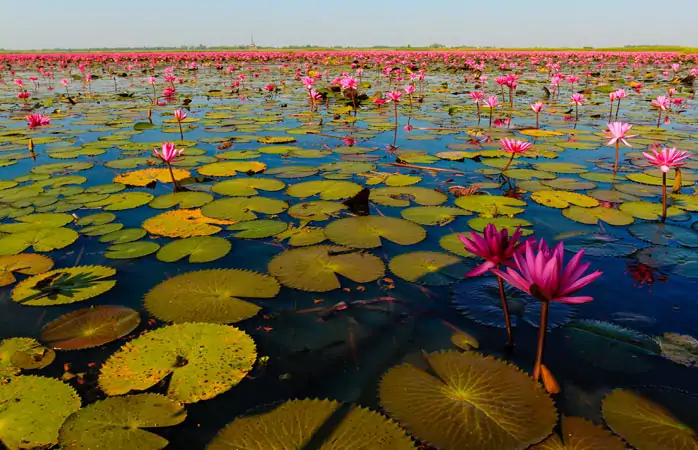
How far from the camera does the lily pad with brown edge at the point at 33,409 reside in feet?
4.37

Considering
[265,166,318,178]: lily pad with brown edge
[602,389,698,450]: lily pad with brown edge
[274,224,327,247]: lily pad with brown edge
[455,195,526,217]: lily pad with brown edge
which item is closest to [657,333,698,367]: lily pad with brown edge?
[602,389,698,450]: lily pad with brown edge

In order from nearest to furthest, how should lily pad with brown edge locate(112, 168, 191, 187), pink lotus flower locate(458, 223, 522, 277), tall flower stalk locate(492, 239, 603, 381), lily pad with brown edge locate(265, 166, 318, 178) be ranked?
tall flower stalk locate(492, 239, 603, 381), pink lotus flower locate(458, 223, 522, 277), lily pad with brown edge locate(112, 168, 191, 187), lily pad with brown edge locate(265, 166, 318, 178)

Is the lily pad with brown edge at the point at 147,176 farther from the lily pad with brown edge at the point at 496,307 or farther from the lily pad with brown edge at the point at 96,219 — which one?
the lily pad with brown edge at the point at 496,307

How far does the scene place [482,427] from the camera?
138 cm

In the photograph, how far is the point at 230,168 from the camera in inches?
178

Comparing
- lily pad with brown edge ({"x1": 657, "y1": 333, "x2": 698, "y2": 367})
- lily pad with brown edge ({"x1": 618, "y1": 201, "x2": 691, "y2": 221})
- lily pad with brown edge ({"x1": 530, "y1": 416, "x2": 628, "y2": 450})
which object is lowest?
lily pad with brown edge ({"x1": 530, "y1": 416, "x2": 628, "y2": 450})

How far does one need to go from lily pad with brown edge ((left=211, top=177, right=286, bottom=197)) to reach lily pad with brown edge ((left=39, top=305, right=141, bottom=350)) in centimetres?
180

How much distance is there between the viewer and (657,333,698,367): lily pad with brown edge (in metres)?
1.71

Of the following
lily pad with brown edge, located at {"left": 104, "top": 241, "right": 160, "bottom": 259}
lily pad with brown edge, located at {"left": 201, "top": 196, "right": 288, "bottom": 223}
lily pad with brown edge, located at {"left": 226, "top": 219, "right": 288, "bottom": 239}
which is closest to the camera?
lily pad with brown edge, located at {"left": 104, "top": 241, "right": 160, "bottom": 259}

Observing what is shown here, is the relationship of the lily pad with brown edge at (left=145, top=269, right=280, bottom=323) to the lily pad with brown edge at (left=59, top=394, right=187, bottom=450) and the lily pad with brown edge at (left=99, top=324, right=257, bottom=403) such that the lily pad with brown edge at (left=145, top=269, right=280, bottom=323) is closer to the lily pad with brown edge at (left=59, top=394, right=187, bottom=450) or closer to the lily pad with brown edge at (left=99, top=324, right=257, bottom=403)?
the lily pad with brown edge at (left=99, top=324, right=257, bottom=403)

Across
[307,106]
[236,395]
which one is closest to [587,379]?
[236,395]

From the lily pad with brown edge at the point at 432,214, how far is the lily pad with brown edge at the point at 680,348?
61.6 inches

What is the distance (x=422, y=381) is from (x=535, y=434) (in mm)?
419

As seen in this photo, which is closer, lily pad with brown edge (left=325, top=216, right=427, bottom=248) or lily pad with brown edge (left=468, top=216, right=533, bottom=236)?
lily pad with brown edge (left=325, top=216, right=427, bottom=248)
